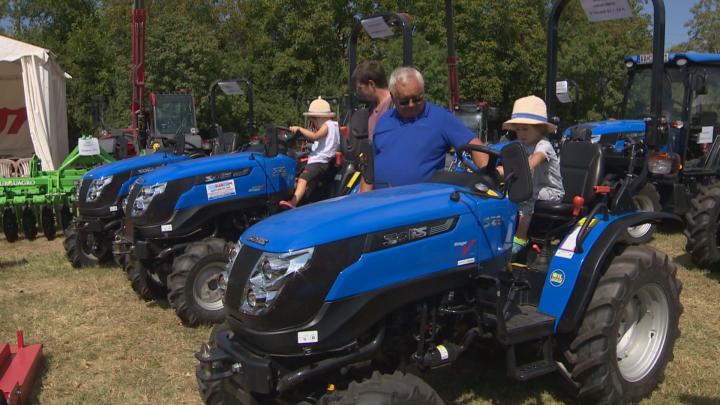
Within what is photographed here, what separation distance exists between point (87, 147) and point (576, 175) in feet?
26.0

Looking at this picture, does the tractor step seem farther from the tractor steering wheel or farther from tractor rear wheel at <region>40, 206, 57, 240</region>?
tractor rear wheel at <region>40, 206, 57, 240</region>

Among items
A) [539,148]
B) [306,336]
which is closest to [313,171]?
[539,148]

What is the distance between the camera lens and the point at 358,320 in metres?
2.69

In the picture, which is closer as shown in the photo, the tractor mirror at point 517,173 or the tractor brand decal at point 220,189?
the tractor mirror at point 517,173

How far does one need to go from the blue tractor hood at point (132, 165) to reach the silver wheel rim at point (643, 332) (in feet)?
16.3

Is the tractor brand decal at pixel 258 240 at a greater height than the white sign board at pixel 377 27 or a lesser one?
lesser

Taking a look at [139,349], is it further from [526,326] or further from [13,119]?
[13,119]

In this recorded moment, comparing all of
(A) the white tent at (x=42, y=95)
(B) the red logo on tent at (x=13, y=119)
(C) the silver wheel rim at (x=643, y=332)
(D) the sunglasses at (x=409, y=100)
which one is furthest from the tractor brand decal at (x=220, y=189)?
(B) the red logo on tent at (x=13, y=119)

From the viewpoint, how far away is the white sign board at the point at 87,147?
991 cm

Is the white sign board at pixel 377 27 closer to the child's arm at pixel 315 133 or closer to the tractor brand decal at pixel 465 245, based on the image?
the child's arm at pixel 315 133

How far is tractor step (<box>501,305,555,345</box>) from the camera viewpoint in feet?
10.3

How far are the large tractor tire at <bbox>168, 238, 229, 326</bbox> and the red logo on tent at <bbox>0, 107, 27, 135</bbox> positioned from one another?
531 inches

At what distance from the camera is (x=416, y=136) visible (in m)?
3.57

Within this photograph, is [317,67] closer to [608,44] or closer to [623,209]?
[608,44]
